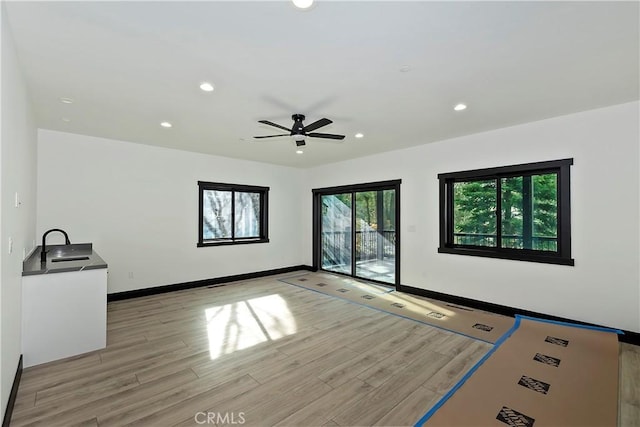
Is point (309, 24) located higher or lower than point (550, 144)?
higher

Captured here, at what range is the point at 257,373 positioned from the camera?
2.69 metres

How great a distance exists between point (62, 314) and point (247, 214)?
13.5 feet

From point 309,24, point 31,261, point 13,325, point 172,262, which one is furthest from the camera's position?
point 172,262

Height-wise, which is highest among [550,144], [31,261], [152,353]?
[550,144]

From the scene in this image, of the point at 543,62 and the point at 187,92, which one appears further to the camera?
the point at 187,92

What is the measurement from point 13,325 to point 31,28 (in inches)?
90.0

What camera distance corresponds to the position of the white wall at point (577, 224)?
11.1 ft

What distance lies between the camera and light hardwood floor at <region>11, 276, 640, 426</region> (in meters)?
2.14

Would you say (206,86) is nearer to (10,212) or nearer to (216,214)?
(10,212)

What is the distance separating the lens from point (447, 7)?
187 centimetres

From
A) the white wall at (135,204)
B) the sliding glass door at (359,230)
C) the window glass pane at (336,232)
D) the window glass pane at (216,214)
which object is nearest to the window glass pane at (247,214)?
the window glass pane at (216,214)

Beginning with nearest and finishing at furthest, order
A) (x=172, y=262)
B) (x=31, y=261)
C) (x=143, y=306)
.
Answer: (x=31, y=261) → (x=143, y=306) → (x=172, y=262)

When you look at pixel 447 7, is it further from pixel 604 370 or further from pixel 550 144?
pixel 604 370

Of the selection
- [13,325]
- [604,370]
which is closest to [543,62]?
[604,370]
